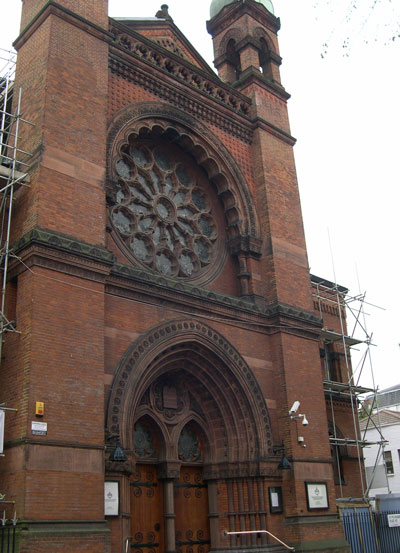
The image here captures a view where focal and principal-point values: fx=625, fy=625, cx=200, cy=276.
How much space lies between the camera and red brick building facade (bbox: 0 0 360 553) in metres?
12.3

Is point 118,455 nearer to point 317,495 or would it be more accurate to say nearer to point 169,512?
point 169,512

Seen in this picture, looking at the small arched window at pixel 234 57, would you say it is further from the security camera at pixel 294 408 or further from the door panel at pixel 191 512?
the door panel at pixel 191 512

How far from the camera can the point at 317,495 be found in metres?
17.0

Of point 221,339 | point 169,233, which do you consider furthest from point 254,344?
point 169,233

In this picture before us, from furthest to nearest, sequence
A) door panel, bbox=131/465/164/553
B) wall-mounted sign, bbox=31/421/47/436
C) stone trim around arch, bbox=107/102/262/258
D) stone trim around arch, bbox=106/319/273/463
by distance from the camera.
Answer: stone trim around arch, bbox=107/102/262/258 < door panel, bbox=131/465/164/553 < stone trim around arch, bbox=106/319/273/463 < wall-mounted sign, bbox=31/421/47/436

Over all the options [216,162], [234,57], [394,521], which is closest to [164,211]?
[216,162]

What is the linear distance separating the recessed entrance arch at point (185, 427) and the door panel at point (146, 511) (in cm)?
2

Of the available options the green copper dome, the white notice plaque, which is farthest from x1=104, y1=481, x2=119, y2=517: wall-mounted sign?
the green copper dome

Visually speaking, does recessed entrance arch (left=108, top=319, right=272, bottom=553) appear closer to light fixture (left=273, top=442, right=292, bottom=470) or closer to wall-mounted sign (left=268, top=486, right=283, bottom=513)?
light fixture (left=273, top=442, right=292, bottom=470)

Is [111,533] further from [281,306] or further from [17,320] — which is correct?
[281,306]

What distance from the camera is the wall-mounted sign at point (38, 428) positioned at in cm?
1153

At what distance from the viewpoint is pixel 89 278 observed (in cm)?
1362

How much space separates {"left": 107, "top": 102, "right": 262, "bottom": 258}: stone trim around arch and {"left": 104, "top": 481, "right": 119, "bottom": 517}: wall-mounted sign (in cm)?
825

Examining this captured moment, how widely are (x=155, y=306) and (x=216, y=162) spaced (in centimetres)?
589
